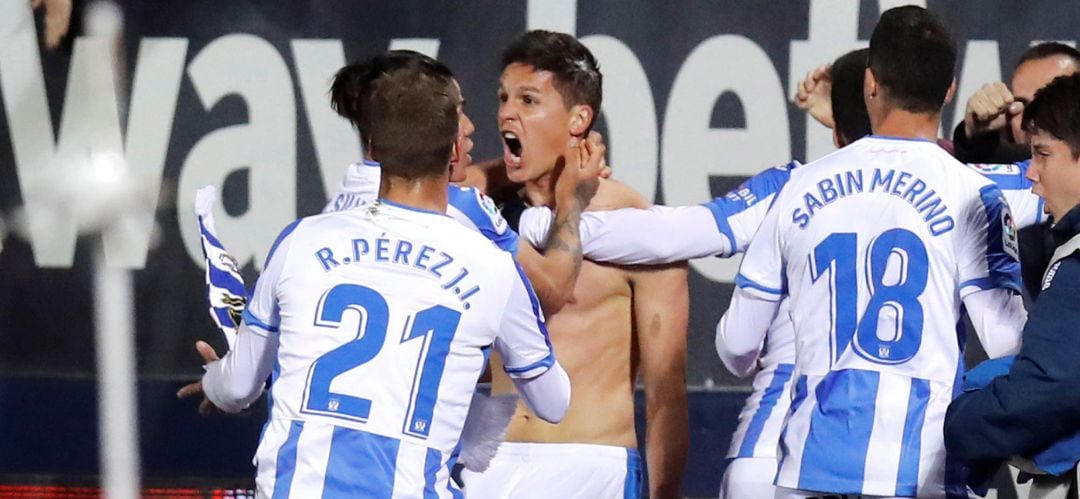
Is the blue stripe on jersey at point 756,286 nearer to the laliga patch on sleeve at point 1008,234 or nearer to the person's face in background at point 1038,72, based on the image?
the laliga patch on sleeve at point 1008,234

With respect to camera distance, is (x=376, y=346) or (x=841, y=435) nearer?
(x=376, y=346)

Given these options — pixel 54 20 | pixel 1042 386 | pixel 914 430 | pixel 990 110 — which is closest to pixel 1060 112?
pixel 1042 386

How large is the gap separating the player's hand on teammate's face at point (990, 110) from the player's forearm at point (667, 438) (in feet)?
3.53

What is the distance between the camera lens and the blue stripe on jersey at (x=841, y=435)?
309 cm

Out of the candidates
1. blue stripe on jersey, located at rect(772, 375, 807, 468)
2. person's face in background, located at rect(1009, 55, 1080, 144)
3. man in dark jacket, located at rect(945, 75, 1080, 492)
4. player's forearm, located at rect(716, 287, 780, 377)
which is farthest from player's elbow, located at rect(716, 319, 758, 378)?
person's face in background, located at rect(1009, 55, 1080, 144)

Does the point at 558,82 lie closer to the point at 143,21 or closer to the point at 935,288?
the point at 935,288

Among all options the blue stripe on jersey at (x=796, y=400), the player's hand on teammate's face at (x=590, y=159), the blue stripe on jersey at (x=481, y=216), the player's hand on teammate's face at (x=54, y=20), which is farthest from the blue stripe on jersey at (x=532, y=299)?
the player's hand on teammate's face at (x=54, y=20)

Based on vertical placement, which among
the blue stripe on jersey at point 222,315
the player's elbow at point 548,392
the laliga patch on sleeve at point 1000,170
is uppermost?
the laliga patch on sleeve at point 1000,170

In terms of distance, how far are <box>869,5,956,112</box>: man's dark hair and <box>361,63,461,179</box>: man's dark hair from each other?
2.92 feet

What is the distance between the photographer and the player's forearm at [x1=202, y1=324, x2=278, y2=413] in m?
2.93

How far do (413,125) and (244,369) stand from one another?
552 millimetres

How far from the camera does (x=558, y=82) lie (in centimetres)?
398

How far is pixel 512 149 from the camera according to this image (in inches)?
157

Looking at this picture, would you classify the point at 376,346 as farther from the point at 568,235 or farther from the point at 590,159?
the point at 590,159
